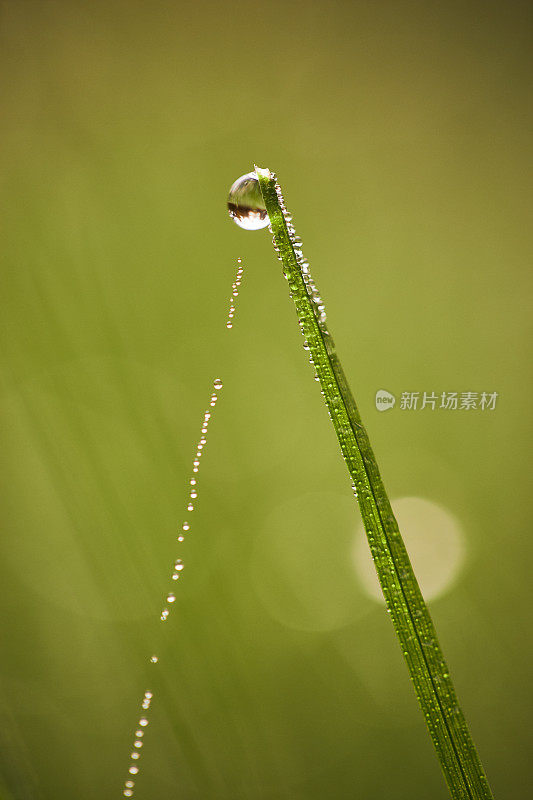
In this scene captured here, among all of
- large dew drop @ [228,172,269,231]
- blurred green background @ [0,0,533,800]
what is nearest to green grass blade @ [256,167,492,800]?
large dew drop @ [228,172,269,231]

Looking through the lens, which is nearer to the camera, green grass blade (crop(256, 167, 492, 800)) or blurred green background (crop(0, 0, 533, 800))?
green grass blade (crop(256, 167, 492, 800))

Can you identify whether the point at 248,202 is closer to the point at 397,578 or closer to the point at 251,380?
the point at 397,578

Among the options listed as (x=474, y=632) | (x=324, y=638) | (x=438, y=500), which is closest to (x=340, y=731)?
(x=324, y=638)

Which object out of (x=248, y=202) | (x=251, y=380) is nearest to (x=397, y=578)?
(x=248, y=202)

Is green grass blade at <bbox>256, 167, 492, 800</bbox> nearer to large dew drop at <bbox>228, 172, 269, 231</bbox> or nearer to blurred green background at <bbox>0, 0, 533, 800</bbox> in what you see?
large dew drop at <bbox>228, 172, 269, 231</bbox>

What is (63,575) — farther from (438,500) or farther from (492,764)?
(492,764)
